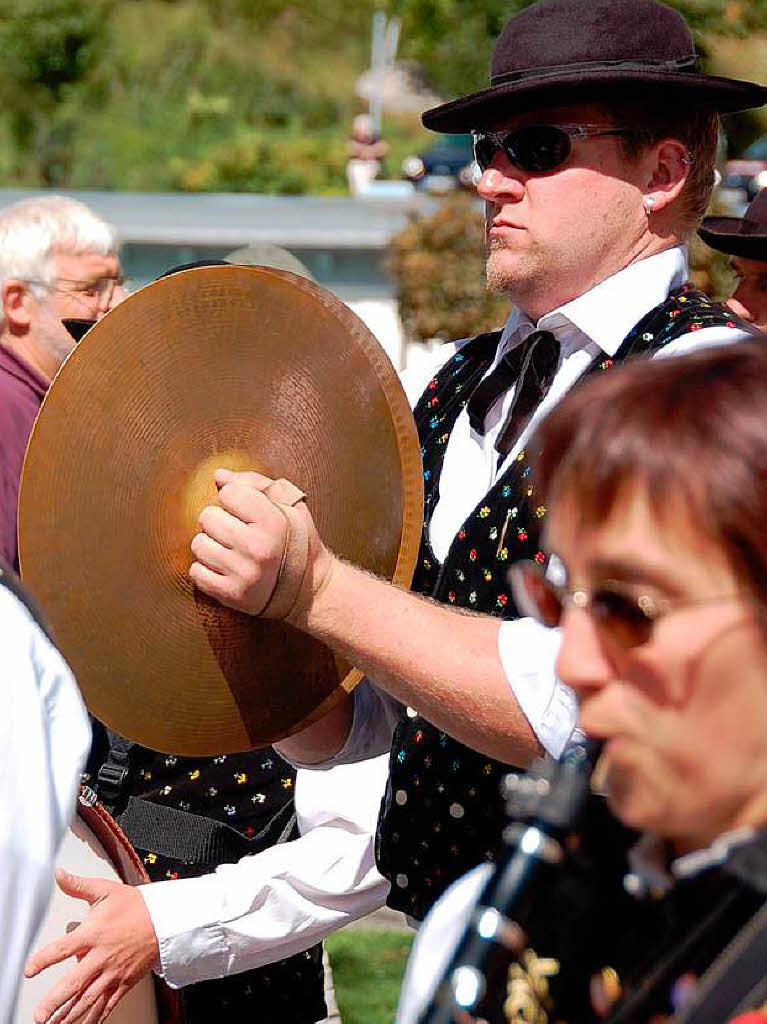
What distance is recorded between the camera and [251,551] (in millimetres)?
1778

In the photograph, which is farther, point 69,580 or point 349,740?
point 349,740

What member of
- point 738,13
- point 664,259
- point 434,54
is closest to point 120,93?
point 434,54

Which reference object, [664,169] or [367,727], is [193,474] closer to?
[367,727]

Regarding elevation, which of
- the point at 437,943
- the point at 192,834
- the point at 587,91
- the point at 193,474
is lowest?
the point at 192,834

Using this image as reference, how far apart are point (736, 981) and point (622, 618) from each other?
0.26 m

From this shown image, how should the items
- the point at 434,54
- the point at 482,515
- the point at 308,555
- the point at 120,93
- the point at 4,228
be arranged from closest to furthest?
the point at 308,555
the point at 482,515
the point at 4,228
the point at 434,54
the point at 120,93

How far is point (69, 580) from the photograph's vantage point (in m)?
1.91

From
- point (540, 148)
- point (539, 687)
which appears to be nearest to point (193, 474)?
point (539, 687)

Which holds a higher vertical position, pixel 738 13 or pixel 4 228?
pixel 738 13

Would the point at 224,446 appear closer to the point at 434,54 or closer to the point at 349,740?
the point at 349,740

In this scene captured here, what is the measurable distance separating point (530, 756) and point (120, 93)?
98.0 feet

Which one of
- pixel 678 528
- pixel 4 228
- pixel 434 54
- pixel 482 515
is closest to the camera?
pixel 678 528

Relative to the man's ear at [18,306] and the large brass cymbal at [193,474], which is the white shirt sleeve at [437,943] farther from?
the man's ear at [18,306]

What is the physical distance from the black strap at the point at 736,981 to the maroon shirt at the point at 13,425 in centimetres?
235
